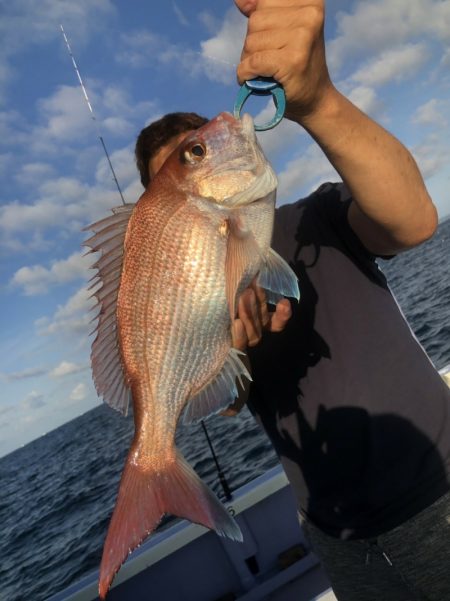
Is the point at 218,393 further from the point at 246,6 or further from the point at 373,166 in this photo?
the point at 246,6

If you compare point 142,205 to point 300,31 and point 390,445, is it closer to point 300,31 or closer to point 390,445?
point 300,31

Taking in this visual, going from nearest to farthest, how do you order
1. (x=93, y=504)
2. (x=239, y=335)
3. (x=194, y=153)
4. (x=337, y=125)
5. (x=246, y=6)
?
1. (x=246, y=6)
2. (x=337, y=125)
3. (x=239, y=335)
4. (x=194, y=153)
5. (x=93, y=504)

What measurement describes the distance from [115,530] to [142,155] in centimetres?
224

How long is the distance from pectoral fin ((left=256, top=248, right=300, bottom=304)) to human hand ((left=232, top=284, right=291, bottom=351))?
0.13ft

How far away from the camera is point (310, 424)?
2.18 m

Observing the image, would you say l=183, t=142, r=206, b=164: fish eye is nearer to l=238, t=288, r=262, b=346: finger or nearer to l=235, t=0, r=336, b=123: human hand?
l=235, t=0, r=336, b=123: human hand

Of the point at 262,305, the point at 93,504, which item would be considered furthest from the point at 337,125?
the point at 93,504

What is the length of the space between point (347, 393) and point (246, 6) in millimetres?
1668

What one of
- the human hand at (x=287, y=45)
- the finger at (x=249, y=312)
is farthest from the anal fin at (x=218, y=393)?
the human hand at (x=287, y=45)

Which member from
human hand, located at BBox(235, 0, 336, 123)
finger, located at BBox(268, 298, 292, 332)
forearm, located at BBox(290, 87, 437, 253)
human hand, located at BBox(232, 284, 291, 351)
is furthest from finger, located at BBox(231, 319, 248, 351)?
human hand, located at BBox(235, 0, 336, 123)

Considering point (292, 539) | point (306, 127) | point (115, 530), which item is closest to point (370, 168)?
point (306, 127)

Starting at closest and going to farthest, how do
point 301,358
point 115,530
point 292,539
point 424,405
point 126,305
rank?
point 115,530
point 126,305
point 424,405
point 301,358
point 292,539

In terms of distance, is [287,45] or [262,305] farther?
[262,305]

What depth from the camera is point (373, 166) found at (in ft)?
5.65
